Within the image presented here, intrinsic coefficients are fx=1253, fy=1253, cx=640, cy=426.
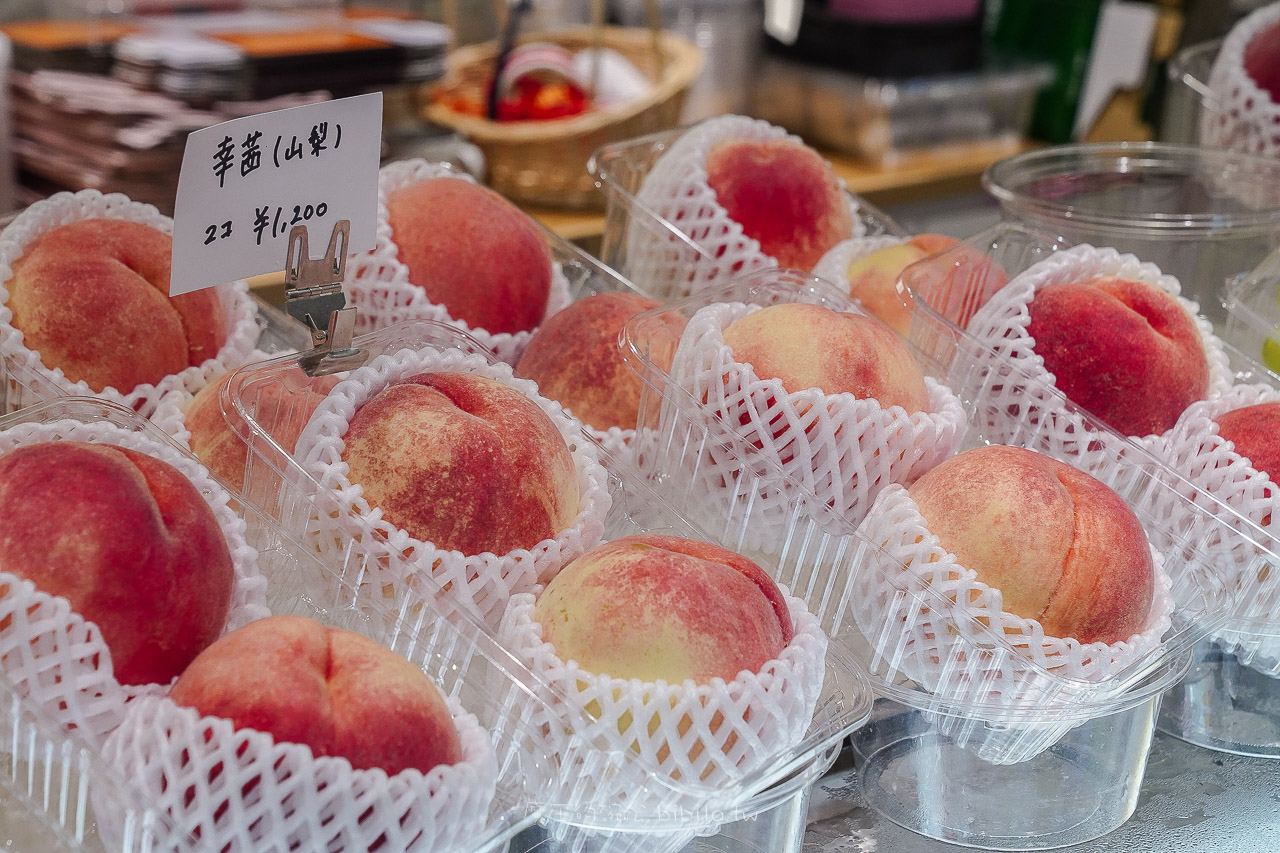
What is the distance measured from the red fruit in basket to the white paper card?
154cm

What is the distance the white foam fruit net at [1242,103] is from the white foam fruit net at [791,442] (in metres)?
1.16

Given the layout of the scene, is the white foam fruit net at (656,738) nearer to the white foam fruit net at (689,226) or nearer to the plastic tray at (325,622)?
the plastic tray at (325,622)

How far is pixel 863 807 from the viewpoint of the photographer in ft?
3.70

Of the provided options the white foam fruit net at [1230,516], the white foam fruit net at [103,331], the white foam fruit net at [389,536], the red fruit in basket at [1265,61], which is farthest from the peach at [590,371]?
the red fruit in basket at [1265,61]

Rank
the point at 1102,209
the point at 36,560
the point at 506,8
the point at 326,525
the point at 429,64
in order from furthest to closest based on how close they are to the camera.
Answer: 1. the point at 506,8
2. the point at 429,64
3. the point at 1102,209
4. the point at 326,525
5. the point at 36,560

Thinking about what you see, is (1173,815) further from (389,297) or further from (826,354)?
(389,297)

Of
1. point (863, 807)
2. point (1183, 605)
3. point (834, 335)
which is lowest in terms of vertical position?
point (863, 807)

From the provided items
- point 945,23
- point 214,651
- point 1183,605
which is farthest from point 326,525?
point 945,23

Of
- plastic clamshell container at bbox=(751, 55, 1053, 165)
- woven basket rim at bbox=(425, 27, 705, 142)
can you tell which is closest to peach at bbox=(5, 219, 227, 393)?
woven basket rim at bbox=(425, 27, 705, 142)

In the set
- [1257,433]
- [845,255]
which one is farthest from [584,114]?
[1257,433]

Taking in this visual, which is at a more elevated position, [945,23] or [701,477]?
[945,23]

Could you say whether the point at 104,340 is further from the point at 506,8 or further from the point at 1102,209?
the point at 506,8

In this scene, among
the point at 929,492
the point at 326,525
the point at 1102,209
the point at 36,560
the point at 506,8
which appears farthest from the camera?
the point at 506,8

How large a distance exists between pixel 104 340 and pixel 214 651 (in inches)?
19.7
